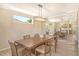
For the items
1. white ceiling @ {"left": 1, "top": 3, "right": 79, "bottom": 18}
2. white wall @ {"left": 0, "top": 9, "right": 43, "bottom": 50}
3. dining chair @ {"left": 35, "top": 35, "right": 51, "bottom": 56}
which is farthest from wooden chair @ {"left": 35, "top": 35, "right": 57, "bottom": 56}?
white ceiling @ {"left": 1, "top": 3, "right": 79, "bottom": 18}

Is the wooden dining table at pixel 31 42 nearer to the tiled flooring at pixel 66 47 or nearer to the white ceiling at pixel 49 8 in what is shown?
the tiled flooring at pixel 66 47

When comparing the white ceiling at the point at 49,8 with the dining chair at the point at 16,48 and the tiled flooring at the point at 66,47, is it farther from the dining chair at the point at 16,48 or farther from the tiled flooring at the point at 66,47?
the dining chair at the point at 16,48

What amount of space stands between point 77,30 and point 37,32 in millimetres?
711

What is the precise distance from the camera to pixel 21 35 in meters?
1.89

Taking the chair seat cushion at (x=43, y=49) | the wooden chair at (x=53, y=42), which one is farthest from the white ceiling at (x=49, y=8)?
the chair seat cushion at (x=43, y=49)

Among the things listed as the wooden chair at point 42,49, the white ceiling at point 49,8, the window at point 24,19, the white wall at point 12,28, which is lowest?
the wooden chair at point 42,49

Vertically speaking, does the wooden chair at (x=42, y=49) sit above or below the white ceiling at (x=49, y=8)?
below

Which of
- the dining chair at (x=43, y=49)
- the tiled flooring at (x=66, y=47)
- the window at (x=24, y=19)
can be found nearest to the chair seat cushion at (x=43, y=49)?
the dining chair at (x=43, y=49)

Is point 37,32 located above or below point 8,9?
below

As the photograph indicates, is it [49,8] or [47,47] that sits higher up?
[49,8]

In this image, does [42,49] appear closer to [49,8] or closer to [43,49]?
[43,49]

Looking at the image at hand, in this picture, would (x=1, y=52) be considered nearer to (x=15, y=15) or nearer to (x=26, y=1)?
(x=15, y=15)

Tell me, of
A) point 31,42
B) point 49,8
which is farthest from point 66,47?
point 49,8

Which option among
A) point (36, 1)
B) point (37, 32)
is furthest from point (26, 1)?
point (37, 32)
